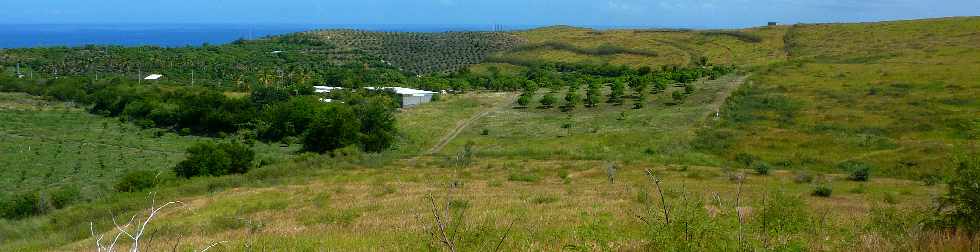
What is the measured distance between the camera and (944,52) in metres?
82.4

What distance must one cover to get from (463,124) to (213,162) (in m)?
24.6

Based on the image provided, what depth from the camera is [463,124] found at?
188 feet

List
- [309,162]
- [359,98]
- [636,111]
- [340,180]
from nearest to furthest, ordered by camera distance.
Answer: [340,180]
[309,162]
[636,111]
[359,98]

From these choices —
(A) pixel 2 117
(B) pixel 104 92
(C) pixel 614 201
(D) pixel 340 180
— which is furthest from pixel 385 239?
(B) pixel 104 92

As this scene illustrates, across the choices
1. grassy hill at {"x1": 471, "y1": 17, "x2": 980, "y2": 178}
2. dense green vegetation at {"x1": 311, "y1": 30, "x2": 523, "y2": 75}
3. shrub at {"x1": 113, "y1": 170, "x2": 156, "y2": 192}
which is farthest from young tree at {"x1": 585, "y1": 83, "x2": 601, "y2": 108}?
dense green vegetation at {"x1": 311, "y1": 30, "x2": 523, "y2": 75}

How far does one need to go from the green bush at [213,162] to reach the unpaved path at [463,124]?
38.0 feet

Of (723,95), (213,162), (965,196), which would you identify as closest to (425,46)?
(723,95)

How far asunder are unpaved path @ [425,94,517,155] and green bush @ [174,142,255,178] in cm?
1158

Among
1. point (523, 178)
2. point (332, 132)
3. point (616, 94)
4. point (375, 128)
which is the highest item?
point (616, 94)

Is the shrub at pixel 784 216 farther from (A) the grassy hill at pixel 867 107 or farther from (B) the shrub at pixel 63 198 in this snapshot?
(B) the shrub at pixel 63 198

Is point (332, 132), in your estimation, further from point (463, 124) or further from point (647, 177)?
point (647, 177)

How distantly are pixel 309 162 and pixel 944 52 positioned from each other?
76.1m

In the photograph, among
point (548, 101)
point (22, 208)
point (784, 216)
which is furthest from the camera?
point (548, 101)

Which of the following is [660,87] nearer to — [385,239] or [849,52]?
[849,52]
